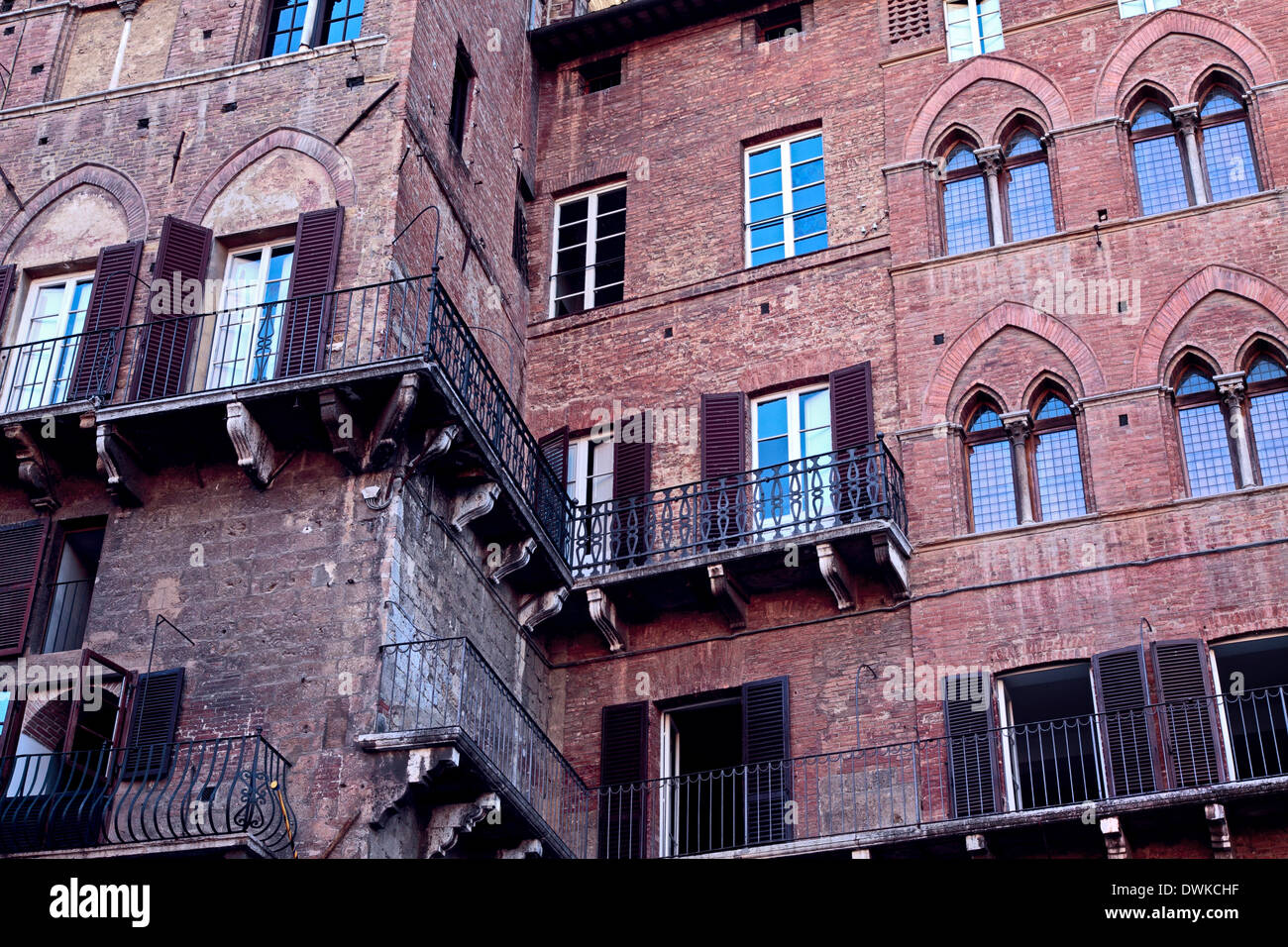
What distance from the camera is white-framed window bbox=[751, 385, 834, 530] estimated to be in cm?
1942

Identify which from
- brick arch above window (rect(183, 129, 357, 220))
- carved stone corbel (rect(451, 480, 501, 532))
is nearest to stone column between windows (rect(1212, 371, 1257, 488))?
carved stone corbel (rect(451, 480, 501, 532))

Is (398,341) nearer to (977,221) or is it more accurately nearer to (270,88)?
(270,88)

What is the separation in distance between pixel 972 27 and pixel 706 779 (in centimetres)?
996

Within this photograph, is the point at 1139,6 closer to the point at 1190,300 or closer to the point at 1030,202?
the point at 1030,202

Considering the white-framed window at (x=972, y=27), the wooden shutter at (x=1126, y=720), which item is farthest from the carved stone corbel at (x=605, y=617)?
the white-framed window at (x=972, y=27)

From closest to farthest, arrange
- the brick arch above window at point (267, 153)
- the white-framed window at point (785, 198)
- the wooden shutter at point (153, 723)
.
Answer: the wooden shutter at point (153, 723) → the brick arch above window at point (267, 153) → the white-framed window at point (785, 198)

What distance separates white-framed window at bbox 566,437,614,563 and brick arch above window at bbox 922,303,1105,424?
3.70m

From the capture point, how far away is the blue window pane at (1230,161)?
20156mm

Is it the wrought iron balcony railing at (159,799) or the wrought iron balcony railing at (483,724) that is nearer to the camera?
the wrought iron balcony railing at (159,799)

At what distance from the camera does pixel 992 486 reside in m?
19.6

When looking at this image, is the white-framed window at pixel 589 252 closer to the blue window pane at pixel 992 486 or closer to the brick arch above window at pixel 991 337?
the brick arch above window at pixel 991 337

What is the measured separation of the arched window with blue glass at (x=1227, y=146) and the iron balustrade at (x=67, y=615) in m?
12.7

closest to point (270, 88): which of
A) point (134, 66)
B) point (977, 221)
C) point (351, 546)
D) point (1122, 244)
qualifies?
point (134, 66)

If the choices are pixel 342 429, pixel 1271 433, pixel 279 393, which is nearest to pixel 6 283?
pixel 279 393
